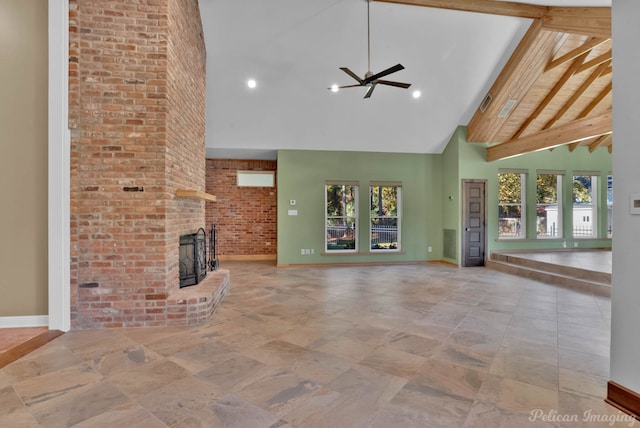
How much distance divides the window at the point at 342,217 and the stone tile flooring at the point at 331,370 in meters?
3.41

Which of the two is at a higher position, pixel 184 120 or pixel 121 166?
pixel 184 120

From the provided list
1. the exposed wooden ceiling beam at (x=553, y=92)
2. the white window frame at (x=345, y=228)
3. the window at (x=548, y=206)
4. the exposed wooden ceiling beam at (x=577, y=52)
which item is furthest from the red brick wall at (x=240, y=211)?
the window at (x=548, y=206)

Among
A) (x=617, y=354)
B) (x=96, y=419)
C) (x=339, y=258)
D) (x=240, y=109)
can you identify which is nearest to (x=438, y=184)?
(x=339, y=258)

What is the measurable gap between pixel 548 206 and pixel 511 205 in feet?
3.71

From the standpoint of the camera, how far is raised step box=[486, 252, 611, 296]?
4.73 meters

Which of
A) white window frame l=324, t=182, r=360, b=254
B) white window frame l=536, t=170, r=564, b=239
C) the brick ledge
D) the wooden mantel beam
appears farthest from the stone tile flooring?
white window frame l=536, t=170, r=564, b=239

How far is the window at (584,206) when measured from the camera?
310 inches

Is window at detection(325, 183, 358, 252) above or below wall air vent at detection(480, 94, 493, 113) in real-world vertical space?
below

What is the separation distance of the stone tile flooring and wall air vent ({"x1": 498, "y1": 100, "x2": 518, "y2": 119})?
426 cm

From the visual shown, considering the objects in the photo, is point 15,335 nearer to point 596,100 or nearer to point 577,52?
point 577,52

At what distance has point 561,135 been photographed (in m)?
5.13

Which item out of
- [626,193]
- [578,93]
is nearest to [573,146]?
[578,93]

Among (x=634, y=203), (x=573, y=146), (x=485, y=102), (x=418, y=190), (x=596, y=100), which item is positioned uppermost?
(x=596, y=100)

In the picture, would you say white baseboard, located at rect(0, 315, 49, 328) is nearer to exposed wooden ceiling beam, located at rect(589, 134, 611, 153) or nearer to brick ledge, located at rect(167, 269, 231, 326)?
brick ledge, located at rect(167, 269, 231, 326)
